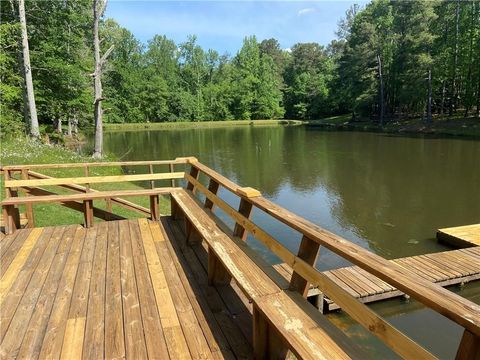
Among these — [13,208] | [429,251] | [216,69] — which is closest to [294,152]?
[429,251]

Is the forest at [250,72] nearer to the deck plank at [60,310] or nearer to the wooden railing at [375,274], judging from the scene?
the deck plank at [60,310]

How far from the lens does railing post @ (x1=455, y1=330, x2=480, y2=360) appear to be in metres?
1.50

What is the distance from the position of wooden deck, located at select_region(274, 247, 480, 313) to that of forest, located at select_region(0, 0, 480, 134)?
48.4 feet

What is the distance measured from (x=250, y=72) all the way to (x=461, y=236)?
2819 inches

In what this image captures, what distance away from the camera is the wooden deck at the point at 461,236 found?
8852mm

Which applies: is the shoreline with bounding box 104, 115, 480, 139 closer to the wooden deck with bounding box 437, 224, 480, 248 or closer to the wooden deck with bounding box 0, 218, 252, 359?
the wooden deck with bounding box 437, 224, 480, 248

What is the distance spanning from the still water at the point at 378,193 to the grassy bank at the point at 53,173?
12.0 ft

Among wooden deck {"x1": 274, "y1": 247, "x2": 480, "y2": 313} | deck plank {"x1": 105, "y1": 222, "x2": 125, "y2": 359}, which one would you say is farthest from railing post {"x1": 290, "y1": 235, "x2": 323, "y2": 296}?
wooden deck {"x1": 274, "y1": 247, "x2": 480, "y2": 313}

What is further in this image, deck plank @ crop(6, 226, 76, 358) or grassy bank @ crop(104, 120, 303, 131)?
grassy bank @ crop(104, 120, 303, 131)

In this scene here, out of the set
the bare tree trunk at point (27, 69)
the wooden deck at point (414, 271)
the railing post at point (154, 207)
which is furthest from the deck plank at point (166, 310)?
the bare tree trunk at point (27, 69)

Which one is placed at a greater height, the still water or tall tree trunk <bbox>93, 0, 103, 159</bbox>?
tall tree trunk <bbox>93, 0, 103, 159</bbox>

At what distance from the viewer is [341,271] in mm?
7008

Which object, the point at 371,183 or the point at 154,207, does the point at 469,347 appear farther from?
the point at 371,183

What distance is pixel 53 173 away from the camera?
12453mm
